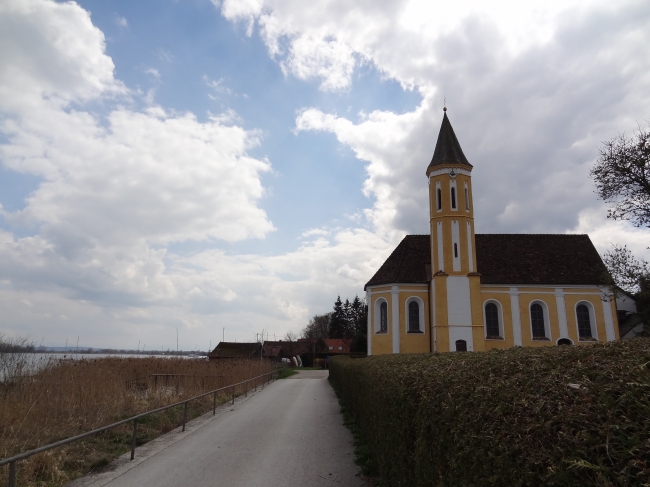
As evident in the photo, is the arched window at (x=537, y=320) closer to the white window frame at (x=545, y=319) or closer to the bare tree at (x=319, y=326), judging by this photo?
the white window frame at (x=545, y=319)

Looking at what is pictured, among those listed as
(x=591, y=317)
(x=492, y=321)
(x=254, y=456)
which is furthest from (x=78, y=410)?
(x=591, y=317)

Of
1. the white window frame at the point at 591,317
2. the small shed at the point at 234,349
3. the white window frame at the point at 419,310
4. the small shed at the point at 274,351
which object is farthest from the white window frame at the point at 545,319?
the small shed at the point at 274,351

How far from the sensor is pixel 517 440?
2537 mm

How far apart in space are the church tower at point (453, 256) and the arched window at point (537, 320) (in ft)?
Result: 16.1

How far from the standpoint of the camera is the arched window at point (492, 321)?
34.2m

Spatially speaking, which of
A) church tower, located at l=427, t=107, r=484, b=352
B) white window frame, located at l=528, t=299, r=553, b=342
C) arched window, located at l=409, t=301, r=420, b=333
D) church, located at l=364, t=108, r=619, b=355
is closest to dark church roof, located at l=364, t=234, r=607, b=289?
church, located at l=364, t=108, r=619, b=355

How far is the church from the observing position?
32875mm

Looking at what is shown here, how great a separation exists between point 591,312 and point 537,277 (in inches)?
177

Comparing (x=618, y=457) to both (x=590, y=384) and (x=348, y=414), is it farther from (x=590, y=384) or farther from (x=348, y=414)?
(x=348, y=414)

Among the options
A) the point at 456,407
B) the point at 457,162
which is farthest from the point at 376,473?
the point at 457,162

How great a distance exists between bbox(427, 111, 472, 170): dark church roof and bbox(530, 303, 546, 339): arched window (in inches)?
468

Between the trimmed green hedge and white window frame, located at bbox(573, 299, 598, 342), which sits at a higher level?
white window frame, located at bbox(573, 299, 598, 342)

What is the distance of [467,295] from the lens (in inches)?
1296

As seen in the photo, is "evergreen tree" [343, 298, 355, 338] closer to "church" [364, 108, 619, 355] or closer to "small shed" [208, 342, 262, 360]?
"small shed" [208, 342, 262, 360]
